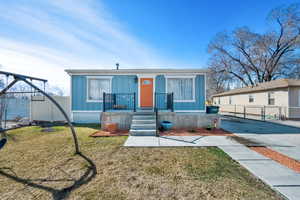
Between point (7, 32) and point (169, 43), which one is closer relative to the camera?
point (7, 32)

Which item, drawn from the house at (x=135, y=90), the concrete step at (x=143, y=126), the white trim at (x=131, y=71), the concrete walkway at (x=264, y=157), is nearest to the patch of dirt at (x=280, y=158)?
the concrete walkway at (x=264, y=157)

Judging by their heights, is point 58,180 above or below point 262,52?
below

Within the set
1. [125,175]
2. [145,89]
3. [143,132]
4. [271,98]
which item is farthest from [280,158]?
[271,98]

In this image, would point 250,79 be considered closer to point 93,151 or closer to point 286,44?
point 286,44

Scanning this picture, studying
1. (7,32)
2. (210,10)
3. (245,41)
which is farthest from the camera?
(245,41)

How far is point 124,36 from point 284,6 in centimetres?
2402

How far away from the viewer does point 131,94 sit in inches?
329

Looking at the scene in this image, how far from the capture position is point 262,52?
67.3ft

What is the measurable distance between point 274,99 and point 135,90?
13.6 m

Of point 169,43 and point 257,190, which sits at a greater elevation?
Result: point 169,43

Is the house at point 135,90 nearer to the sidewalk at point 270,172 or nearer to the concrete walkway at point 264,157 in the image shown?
the concrete walkway at point 264,157

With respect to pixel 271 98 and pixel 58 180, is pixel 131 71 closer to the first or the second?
pixel 58 180

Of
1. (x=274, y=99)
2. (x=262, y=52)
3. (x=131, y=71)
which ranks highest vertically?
(x=262, y=52)

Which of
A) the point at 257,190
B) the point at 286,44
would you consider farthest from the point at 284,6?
the point at 257,190
